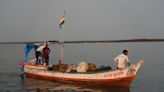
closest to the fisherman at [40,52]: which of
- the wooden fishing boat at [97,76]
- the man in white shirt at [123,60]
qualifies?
the wooden fishing boat at [97,76]

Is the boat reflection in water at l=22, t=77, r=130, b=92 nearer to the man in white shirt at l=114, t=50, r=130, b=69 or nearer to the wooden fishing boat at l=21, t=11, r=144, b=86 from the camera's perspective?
the wooden fishing boat at l=21, t=11, r=144, b=86

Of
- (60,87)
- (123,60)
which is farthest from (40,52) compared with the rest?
(123,60)

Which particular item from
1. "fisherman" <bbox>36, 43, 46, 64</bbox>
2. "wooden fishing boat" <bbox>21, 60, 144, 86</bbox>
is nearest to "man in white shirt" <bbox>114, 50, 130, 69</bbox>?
"wooden fishing boat" <bbox>21, 60, 144, 86</bbox>

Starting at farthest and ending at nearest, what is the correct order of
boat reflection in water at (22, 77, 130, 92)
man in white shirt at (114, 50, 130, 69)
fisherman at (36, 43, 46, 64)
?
fisherman at (36, 43, 46, 64), boat reflection in water at (22, 77, 130, 92), man in white shirt at (114, 50, 130, 69)

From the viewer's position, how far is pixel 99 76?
76.9 ft

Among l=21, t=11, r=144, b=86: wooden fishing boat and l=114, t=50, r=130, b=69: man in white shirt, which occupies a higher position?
l=114, t=50, r=130, b=69: man in white shirt

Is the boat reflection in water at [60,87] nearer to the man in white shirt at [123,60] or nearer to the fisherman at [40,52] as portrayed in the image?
the man in white shirt at [123,60]

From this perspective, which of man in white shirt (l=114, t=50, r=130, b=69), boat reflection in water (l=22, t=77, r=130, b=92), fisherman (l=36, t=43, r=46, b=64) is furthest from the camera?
fisherman (l=36, t=43, r=46, b=64)

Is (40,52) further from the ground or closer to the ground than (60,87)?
further from the ground

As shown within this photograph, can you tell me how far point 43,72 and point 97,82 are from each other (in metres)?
5.93

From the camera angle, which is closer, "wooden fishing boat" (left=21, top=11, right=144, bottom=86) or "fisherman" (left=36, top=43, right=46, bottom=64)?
"wooden fishing boat" (left=21, top=11, right=144, bottom=86)

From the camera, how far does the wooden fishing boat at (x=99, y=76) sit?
22.4 meters

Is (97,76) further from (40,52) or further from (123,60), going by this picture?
(40,52)

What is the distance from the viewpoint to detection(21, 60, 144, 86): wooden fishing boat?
22359 mm
